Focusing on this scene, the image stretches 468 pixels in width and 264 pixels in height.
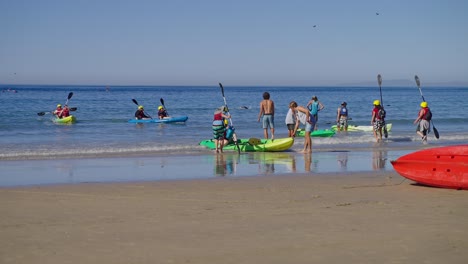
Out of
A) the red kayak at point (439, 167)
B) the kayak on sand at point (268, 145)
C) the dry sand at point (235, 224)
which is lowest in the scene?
the kayak on sand at point (268, 145)

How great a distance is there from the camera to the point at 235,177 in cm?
1127

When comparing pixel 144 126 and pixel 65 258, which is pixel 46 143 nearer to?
pixel 144 126

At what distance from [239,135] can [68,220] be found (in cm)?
1753

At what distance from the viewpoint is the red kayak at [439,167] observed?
893 centimetres

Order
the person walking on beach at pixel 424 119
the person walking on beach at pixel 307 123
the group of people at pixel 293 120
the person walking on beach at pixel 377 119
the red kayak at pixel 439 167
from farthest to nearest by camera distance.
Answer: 1. the person walking on beach at pixel 377 119
2. the person walking on beach at pixel 424 119
3. the group of people at pixel 293 120
4. the person walking on beach at pixel 307 123
5. the red kayak at pixel 439 167

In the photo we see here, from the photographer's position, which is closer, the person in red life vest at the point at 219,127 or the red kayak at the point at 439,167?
the red kayak at the point at 439,167

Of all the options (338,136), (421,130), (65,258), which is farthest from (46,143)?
(65,258)

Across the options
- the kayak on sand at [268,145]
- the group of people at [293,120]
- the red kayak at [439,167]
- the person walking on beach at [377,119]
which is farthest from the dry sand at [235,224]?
the person walking on beach at [377,119]

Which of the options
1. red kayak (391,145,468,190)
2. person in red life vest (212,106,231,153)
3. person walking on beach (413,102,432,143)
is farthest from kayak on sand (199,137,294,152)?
red kayak (391,145,468,190)

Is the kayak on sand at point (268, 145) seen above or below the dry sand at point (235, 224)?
below

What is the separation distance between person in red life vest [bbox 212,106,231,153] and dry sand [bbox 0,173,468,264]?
18.3ft

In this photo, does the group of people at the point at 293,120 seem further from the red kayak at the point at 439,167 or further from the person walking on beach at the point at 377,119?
the red kayak at the point at 439,167

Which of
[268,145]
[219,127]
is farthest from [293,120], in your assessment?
[219,127]

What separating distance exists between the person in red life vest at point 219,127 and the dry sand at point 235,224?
5.58 meters
